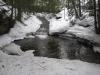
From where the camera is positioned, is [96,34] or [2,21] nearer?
[96,34]

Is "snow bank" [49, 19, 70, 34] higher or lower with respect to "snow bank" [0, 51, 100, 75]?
higher

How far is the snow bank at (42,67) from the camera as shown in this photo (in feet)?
25.9

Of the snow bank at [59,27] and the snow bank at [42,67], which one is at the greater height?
the snow bank at [59,27]

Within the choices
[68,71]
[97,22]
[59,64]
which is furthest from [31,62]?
[97,22]

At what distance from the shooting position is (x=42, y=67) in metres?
8.53

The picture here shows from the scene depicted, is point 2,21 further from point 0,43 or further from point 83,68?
point 83,68

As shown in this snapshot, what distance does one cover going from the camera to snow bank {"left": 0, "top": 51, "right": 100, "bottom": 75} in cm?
790

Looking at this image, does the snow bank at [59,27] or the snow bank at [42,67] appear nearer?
the snow bank at [42,67]

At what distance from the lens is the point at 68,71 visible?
8.07m

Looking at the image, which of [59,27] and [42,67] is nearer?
[42,67]

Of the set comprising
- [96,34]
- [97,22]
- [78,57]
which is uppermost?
[97,22]

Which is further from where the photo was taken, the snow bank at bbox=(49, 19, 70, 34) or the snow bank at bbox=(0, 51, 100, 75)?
the snow bank at bbox=(49, 19, 70, 34)

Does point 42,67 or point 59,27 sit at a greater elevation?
point 59,27

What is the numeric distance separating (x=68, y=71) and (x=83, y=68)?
1.00 m
